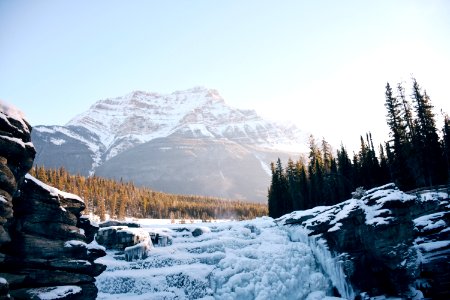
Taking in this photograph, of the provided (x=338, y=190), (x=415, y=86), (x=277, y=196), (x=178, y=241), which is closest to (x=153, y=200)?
(x=277, y=196)

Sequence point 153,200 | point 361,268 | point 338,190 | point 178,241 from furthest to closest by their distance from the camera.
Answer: point 153,200 < point 338,190 < point 178,241 < point 361,268

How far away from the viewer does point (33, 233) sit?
2000cm

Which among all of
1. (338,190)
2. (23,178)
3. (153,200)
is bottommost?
(23,178)

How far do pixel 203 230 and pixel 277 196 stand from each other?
115 ft

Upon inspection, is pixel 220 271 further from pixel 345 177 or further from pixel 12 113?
pixel 345 177

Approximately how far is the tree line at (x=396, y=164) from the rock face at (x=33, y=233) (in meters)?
44.0

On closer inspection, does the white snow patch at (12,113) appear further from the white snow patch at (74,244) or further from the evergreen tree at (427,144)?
the evergreen tree at (427,144)

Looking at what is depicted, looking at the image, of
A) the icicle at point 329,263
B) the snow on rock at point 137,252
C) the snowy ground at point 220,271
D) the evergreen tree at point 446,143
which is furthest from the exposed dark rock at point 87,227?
the evergreen tree at point 446,143

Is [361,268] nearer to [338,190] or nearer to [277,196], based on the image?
[338,190]

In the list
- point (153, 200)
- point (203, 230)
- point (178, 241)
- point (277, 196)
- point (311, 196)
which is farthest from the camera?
point (153, 200)

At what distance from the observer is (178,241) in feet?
138

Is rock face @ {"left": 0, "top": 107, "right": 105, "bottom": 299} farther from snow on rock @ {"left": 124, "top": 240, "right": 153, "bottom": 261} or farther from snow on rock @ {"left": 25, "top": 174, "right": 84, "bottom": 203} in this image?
snow on rock @ {"left": 124, "top": 240, "right": 153, "bottom": 261}

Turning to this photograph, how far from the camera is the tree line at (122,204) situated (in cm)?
9050

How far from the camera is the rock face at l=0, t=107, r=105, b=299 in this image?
57.4 ft
